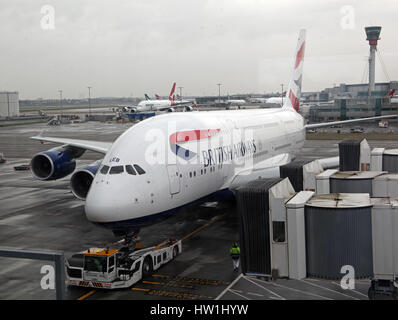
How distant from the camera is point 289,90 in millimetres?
41156

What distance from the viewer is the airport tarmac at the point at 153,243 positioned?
16.0m

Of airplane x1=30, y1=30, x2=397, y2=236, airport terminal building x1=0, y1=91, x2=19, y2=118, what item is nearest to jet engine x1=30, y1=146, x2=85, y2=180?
airplane x1=30, y1=30, x2=397, y2=236

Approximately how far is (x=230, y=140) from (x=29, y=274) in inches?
480

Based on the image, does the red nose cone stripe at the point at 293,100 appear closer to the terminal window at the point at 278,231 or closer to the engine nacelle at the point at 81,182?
the engine nacelle at the point at 81,182

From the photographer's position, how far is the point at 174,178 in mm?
19234

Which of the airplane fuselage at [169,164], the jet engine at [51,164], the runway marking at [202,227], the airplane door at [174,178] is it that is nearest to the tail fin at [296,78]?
the airplane fuselage at [169,164]

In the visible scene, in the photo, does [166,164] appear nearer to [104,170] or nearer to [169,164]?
[169,164]

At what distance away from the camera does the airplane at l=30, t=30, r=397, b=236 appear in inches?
676

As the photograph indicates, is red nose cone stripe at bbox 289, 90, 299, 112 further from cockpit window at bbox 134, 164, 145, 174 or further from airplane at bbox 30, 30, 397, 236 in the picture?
cockpit window at bbox 134, 164, 145, 174

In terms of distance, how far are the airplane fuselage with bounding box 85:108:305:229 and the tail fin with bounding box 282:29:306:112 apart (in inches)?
521

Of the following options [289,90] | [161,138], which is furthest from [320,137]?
[161,138]

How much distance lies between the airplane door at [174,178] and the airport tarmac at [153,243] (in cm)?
295

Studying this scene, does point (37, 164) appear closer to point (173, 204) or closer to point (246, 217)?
point (173, 204)

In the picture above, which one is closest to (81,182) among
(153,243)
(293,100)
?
(153,243)
